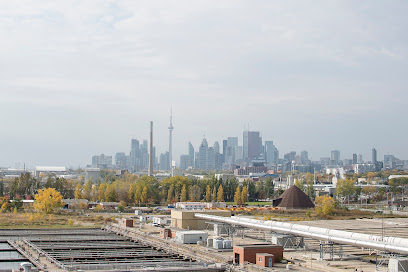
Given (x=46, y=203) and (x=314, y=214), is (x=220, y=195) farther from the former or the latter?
(x=46, y=203)

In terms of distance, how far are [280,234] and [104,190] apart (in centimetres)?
4250

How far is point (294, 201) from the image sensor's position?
63719mm

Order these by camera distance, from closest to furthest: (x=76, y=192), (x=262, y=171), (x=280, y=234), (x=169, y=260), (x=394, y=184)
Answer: (x=169, y=260) → (x=280, y=234) → (x=76, y=192) → (x=394, y=184) → (x=262, y=171)

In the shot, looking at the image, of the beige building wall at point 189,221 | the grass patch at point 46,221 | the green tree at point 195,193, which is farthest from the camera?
the green tree at point 195,193

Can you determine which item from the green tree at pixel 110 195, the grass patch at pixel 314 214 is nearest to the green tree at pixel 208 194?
the green tree at pixel 110 195

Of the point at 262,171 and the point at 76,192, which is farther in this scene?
the point at 262,171

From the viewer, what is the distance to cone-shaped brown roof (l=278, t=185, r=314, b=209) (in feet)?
208

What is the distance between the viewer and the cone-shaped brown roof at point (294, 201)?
208ft

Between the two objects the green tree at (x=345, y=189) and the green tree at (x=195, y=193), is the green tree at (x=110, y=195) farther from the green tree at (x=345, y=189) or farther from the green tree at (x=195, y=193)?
the green tree at (x=345, y=189)

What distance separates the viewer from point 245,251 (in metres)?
23.1

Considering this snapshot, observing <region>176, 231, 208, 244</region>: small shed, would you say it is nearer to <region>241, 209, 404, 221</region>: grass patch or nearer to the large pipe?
Answer: the large pipe

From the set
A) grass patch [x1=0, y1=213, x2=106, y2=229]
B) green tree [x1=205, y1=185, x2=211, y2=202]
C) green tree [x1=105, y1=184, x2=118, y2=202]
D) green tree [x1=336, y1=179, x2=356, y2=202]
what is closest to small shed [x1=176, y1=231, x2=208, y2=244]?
grass patch [x1=0, y1=213, x2=106, y2=229]

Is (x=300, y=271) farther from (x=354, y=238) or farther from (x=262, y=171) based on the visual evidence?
(x=262, y=171)

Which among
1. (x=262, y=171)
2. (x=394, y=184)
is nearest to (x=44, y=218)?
(x=394, y=184)
